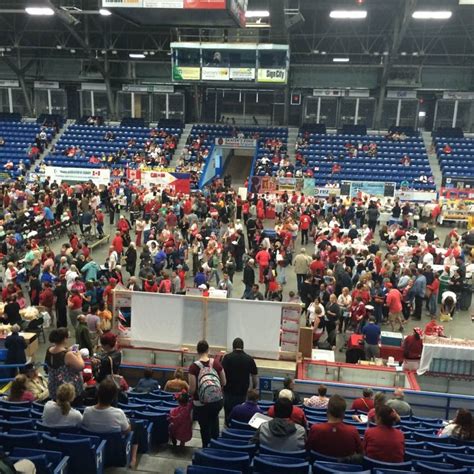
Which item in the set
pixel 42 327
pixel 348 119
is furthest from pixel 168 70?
pixel 42 327

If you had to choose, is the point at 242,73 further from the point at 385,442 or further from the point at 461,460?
the point at 385,442

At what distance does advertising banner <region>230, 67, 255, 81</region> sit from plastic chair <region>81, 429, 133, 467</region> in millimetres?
20489

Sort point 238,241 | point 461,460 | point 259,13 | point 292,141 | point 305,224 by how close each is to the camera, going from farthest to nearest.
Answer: point 292,141
point 259,13
point 305,224
point 238,241
point 461,460

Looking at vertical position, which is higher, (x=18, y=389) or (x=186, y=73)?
(x=186, y=73)

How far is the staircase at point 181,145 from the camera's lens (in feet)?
101

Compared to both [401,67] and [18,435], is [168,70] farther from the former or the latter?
[18,435]

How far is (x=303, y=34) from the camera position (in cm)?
2842

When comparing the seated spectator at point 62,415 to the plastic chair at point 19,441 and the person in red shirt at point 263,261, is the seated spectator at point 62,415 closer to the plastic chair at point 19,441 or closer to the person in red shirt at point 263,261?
the plastic chair at point 19,441

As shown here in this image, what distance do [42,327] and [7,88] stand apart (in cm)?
2963

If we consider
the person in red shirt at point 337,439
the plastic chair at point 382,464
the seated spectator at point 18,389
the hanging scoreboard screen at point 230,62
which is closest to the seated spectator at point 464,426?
the plastic chair at point 382,464

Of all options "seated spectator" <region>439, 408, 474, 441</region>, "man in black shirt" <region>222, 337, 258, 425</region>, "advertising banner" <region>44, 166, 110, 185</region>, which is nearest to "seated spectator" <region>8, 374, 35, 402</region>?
"man in black shirt" <region>222, 337, 258, 425</region>

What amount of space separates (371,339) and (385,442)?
5.51 metres

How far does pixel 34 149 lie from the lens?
30.9 meters

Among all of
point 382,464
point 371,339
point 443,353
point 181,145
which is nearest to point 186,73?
Answer: point 181,145
